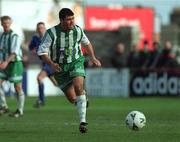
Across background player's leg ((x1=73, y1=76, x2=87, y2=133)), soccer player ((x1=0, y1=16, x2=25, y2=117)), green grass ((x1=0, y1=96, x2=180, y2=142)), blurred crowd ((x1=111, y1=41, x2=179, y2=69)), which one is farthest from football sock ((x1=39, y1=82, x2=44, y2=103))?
background player's leg ((x1=73, y1=76, x2=87, y2=133))

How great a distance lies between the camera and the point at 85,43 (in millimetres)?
17109

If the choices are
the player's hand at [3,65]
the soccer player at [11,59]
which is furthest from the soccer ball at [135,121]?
the soccer player at [11,59]

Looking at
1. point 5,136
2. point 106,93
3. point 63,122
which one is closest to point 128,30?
point 106,93

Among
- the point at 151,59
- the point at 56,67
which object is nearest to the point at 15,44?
the point at 56,67

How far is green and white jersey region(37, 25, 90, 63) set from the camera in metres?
16.8

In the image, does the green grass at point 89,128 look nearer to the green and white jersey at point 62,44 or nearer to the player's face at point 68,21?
the green and white jersey at point 62,44

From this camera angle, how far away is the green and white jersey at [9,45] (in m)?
21.4

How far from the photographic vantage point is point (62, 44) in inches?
666

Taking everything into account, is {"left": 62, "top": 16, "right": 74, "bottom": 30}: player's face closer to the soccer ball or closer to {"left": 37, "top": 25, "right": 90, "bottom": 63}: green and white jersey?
{"left": 37, "top": 25, "right": 90, "bottom": 63}: green and white jersey

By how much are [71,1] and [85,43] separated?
124ft

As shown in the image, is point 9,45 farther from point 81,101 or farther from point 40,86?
point 81,101

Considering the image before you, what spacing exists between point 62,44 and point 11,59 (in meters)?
4.58

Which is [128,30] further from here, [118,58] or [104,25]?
[104,25]

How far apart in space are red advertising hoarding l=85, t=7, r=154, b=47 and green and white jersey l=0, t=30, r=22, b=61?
3909cm
